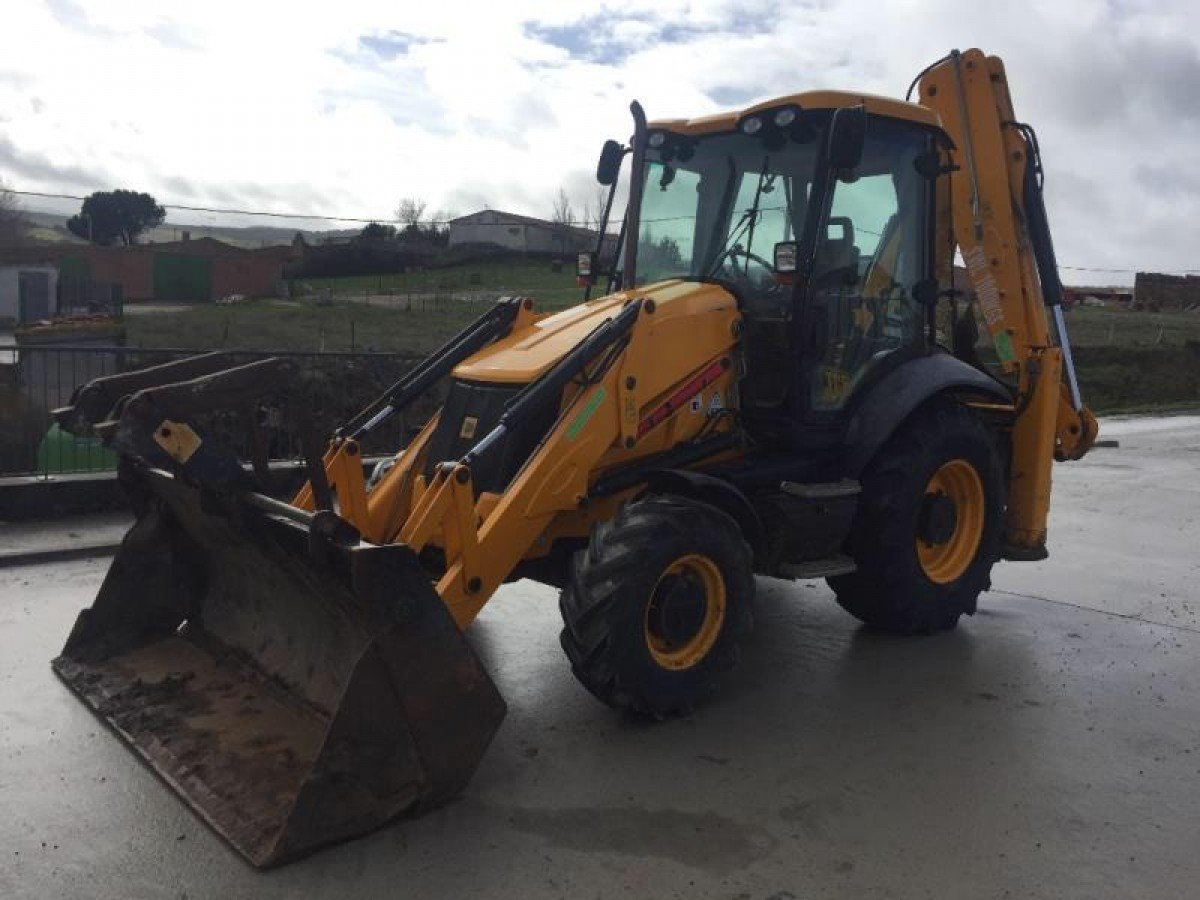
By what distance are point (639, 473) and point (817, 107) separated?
85.1 inches

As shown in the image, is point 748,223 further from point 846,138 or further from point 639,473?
point 639,473

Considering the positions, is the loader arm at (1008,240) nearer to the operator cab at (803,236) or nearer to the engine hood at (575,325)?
the operator cab at (803,236)

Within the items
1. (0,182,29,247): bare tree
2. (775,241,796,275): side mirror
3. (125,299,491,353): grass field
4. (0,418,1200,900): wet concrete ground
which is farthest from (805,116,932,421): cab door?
(0,182,29,247): bare tree

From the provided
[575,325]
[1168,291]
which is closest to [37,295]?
[575,325]

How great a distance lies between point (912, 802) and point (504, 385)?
8.41 ft

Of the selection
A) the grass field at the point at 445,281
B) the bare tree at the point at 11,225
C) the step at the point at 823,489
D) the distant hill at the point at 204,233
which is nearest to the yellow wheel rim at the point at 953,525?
the step at the point at 823,489

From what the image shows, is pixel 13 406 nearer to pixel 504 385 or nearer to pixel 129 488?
pixel 129 488

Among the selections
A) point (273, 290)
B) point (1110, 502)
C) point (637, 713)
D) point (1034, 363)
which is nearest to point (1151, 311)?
point (273, 290)

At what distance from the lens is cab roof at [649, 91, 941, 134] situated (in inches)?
230

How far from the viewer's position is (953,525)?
21.2 ft

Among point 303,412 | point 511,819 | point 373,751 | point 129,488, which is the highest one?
point 303,412

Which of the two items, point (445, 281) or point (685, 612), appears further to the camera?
point (445, 281)

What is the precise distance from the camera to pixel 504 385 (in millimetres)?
5371

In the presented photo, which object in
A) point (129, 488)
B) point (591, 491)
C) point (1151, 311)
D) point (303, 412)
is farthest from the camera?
point (1151, 311)
